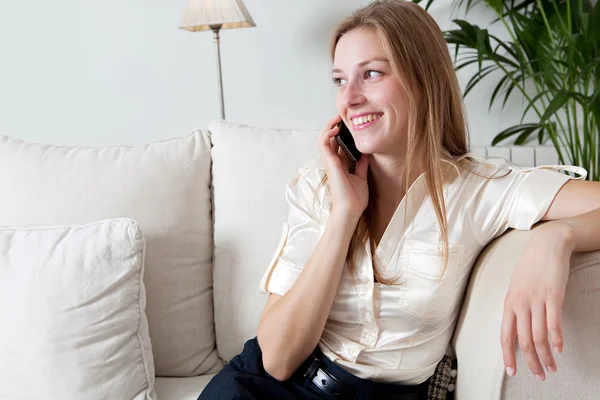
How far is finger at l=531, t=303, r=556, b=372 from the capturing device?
36.3 inches

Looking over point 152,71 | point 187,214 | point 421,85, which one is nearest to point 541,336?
point 421,85

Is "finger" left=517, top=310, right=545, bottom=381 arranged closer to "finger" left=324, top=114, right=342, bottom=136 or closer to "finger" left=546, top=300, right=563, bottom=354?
"finger" left=546, top=300, right=563, bottom=354

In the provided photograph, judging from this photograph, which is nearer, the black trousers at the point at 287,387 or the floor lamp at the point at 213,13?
the black trousers at the point at 287,387

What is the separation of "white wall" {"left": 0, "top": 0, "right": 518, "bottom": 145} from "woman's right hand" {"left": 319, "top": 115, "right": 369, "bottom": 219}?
1.21m

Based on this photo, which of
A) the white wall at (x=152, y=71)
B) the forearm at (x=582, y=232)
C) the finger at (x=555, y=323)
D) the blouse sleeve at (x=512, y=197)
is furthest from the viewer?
the white wall at (x=152, y=71)

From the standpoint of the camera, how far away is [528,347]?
36.9 inches

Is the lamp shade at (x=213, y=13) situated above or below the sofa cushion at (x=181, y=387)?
above

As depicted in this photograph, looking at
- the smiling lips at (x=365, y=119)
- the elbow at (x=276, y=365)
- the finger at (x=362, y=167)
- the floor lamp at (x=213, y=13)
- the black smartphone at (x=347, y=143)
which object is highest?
the floor lamp at (x=213, y=13)

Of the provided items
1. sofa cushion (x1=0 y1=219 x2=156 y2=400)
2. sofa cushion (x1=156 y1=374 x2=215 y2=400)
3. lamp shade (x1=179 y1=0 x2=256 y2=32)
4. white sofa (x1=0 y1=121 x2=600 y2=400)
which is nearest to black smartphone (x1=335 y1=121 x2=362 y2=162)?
white sofa (x1=0 y1=121 x2=600 y2=400)

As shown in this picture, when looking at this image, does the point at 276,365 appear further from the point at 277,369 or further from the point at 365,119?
the point at 365,119

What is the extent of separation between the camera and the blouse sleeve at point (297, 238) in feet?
4.38

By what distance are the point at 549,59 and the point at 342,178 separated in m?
0.98

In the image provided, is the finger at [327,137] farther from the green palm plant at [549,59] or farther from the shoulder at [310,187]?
the green palm plant at [549,59]

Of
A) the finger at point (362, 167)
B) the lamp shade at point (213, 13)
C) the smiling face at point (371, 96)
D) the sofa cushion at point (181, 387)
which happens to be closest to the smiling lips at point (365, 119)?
the smiling face at point (371, 96)
